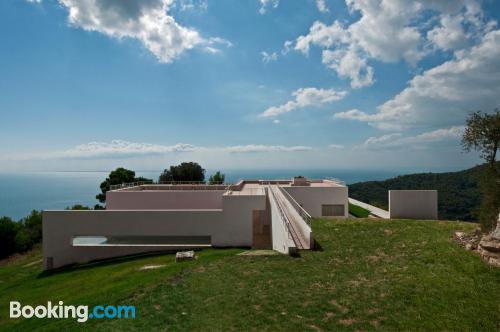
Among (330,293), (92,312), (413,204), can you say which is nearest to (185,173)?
(413,204)

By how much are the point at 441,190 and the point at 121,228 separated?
2921 cm

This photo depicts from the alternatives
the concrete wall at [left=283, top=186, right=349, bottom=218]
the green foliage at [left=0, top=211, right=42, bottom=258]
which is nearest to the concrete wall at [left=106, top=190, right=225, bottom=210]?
the concrete wall at [left=283, top=186, right=349, bottom=218]

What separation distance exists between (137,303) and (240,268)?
11.9 feet

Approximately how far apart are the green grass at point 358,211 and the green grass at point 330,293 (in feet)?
46.5

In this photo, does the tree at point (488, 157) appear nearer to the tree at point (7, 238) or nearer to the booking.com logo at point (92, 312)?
the booking.com logo at point (92, 312)

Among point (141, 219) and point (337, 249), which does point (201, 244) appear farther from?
point (337, 249)

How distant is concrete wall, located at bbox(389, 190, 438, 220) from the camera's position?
22.8 meters

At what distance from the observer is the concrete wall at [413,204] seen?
22797mm

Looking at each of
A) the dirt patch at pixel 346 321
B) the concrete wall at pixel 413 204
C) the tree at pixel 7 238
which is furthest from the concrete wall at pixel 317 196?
the tree at pixel 7 238

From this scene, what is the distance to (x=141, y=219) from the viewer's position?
2009 cm

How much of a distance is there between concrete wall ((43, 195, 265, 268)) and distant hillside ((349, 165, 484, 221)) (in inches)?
795

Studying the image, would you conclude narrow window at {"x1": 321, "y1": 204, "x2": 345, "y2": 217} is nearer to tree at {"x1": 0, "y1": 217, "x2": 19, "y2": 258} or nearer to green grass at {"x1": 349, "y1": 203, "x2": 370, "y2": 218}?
green grass at {"x1": 349, "y1": 203, "x2": 370, "y2": 218}

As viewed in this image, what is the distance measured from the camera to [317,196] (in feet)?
87.3

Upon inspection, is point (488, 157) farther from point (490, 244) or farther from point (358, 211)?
point (358, 211)
